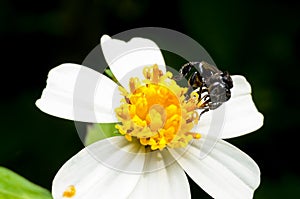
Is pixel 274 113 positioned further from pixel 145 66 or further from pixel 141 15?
pixel 145 66

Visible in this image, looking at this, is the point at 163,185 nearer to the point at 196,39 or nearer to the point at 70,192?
the point at 70,192

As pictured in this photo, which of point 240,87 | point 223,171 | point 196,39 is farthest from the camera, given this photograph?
point 196,39

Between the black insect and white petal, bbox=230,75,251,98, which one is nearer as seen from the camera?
the black insect

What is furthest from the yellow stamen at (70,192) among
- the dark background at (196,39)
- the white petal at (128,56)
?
the dark background at (196,39)

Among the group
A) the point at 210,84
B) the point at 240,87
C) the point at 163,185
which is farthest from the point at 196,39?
the point at 163,185

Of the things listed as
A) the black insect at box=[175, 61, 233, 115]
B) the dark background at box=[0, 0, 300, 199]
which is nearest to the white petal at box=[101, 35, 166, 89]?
the black insect at box=[175, 61, 233, 115]

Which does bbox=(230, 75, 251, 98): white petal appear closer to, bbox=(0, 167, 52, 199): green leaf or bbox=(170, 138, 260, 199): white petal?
bbox=(170, 138, 260, 199): white petal
